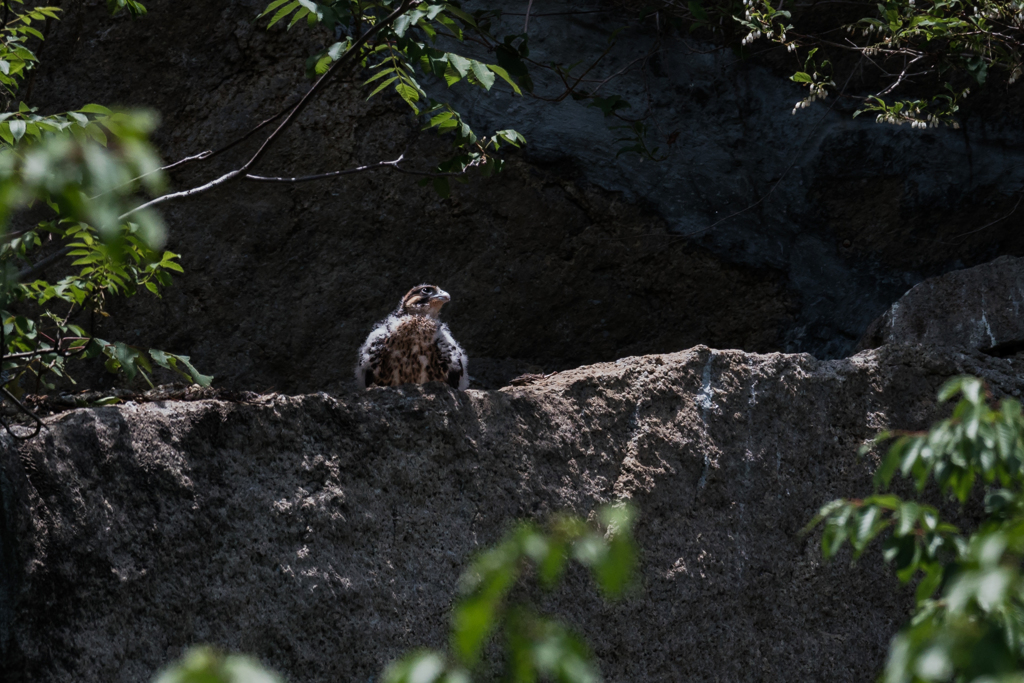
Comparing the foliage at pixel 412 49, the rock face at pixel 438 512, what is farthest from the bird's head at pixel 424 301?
the rock face at pixel 438 512

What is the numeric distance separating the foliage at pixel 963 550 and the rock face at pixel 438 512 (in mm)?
1584

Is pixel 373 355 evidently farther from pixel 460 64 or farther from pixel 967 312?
pixel 967 312

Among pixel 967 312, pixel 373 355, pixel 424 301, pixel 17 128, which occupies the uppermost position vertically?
pixel 17 128

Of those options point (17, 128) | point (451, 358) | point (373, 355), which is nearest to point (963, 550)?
point (17, 128)

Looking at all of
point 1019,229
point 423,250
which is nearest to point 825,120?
point 1019,229

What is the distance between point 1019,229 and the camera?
5449 mm

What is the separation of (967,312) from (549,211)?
2016 millimetres

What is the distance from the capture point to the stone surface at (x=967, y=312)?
4582mm

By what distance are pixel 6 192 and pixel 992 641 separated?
4.30ft

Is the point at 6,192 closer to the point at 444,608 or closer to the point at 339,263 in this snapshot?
the point at 444,608

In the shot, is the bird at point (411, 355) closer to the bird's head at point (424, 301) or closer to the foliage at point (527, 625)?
the bird's head at point (424, 301)

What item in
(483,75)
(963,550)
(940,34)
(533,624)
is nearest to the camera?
(533,624)

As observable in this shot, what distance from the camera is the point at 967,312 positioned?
186 inches

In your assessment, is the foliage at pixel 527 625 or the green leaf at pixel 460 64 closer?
the foliage at pixel 527 625
